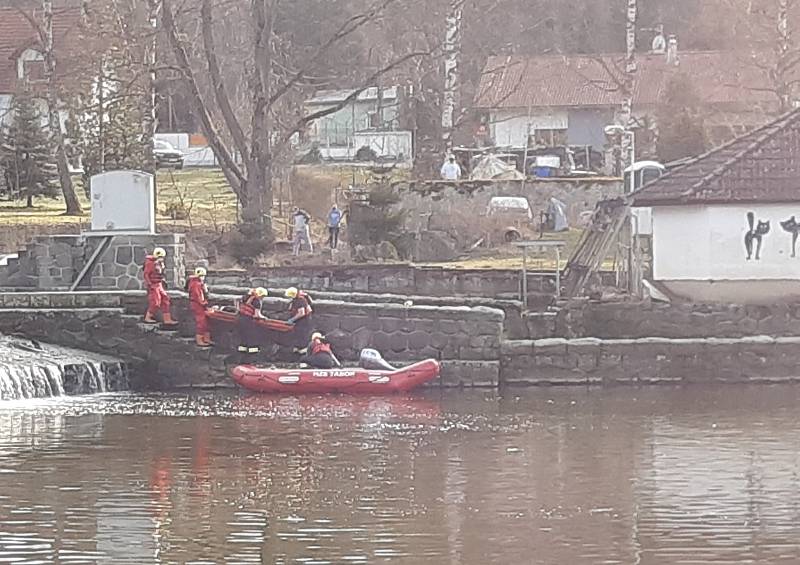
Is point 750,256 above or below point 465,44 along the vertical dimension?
below

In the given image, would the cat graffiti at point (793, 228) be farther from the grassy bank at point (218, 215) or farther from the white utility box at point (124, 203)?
the white utility box at point (124, 203)

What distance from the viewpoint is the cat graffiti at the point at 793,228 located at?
27.1m

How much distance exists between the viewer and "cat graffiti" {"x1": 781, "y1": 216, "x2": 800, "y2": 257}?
2712 cm

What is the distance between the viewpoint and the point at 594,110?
221 feet

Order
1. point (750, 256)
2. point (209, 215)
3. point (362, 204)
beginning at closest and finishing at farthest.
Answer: point (750, 256)
point (362, 204)
point (209, 215)

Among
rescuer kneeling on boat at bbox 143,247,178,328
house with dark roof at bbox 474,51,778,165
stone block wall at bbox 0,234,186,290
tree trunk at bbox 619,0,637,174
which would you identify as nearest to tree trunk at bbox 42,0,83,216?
stone block wall at bbox 0,234,186,290

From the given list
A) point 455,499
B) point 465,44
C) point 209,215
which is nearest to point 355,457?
point 455,499

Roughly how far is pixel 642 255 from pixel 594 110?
38.3 meters

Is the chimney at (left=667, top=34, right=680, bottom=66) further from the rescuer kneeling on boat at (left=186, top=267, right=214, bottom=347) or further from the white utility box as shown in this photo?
the rescuer kneeling on boat at (left=186, top=267, right=214, bottom=347)

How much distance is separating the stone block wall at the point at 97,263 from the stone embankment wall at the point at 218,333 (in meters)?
2.82

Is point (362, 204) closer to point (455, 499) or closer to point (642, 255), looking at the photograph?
point (642, 255)

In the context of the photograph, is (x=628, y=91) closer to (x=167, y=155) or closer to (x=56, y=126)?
(x=56, y=126)

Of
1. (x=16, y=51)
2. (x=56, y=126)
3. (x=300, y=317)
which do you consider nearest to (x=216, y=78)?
(x=56, y=126)

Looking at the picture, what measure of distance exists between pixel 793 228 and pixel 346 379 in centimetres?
777
